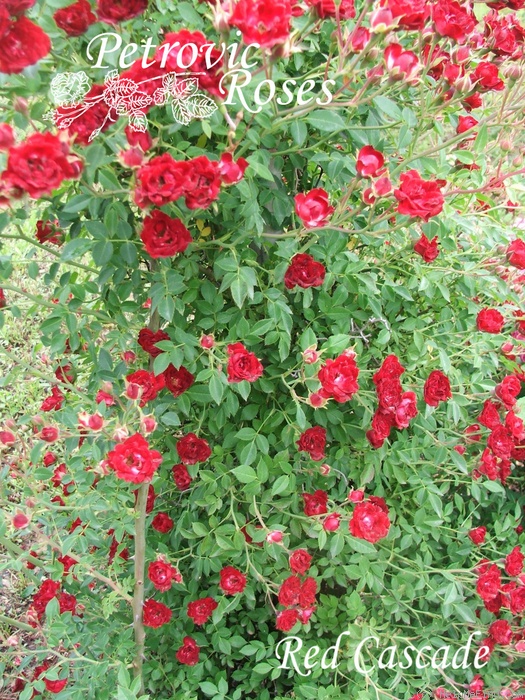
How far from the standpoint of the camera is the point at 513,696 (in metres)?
1.86

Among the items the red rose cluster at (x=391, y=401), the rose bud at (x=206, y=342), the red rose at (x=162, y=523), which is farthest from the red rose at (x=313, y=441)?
the red rose at (x=162, y=523)

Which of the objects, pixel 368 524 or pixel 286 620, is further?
pixel 286 620

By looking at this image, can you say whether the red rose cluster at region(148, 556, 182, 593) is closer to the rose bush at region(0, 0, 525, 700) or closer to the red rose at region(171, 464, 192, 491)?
the rose bush at region(0, 0, 525, 700)

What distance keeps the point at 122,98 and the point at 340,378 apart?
0.68 metres

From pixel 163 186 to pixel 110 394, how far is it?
0.53 m

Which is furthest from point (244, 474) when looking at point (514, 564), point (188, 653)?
point (514, 564)

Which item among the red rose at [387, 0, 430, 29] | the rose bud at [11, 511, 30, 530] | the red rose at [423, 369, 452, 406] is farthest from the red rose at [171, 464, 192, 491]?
the red rose at [387, 0, 430, 29]

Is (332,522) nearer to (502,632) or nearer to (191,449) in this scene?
(191,449)

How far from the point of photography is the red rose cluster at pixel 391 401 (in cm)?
145

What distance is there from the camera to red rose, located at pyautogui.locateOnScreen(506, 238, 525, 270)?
1573 millimetres

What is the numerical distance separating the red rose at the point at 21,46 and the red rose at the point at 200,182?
280 millimetres

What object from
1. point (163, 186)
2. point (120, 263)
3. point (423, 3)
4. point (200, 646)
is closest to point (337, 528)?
point (200, 646)

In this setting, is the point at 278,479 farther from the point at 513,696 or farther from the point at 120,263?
the point at 513,696

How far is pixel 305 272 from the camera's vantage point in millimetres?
1426
